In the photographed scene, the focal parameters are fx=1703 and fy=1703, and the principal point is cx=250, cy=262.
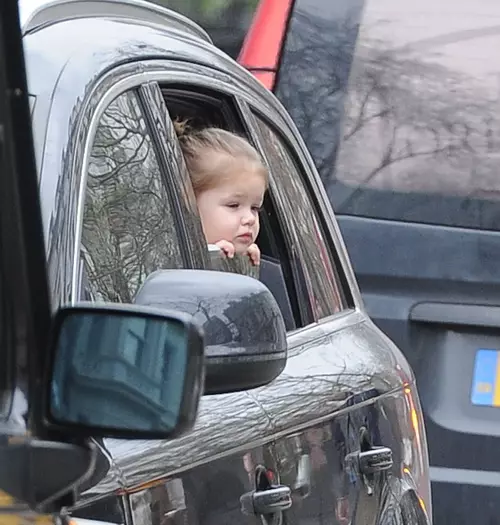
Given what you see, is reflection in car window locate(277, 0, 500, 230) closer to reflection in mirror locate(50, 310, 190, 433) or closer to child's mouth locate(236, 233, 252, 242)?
child's mouth locate(236, 233, 252, 242)

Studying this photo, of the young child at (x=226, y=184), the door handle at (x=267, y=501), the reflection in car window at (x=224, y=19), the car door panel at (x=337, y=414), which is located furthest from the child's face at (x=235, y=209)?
the reflection in car window at (x=224, y=19)

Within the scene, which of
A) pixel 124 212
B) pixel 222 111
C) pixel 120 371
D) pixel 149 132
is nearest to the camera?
pixel 120 371

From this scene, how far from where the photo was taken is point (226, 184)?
3703 millimetres

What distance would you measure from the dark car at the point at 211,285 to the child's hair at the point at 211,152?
38 mm

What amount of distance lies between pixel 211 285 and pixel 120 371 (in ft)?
1.17

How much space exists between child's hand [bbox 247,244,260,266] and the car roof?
0.47 meters

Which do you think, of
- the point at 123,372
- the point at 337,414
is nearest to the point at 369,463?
the point at 337,414

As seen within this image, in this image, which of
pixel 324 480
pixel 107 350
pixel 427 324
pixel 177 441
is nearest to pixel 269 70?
pixel 427 324

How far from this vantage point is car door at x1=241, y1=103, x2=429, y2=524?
10.1 ft

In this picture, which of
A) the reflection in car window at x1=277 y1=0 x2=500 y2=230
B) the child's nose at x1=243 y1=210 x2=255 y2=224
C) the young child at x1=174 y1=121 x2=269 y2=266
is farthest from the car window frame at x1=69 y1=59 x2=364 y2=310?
the reflection in car window at x1=277 y1=0 x2=500 y2=230

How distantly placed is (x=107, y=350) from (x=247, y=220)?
71.5 inches

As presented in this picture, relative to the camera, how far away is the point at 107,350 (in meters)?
1.92

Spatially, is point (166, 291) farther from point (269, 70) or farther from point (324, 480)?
point (269, 70)

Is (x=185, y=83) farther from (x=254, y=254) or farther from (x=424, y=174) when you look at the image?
(x=424, y=174)
